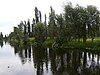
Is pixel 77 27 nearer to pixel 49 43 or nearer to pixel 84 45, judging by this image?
pixel 84 45

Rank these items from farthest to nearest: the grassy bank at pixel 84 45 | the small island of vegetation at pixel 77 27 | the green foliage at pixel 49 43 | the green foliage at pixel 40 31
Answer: the green foliage at pixel 40 31 < the green foliage at pixel 49 43 < the small island of vegetation at pixel 77 27 < the grassy bank at pixel 84 45

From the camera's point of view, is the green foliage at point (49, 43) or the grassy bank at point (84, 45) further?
the green foliage at point (49, 43)

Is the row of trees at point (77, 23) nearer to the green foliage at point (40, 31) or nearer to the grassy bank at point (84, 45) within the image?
the grassy bank at point (84, 45)

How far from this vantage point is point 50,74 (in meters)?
39.5

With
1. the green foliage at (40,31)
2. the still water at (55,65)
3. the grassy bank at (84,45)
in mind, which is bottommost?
the still water at (55,65)

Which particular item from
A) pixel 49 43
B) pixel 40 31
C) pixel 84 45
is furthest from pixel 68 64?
pixel 40 31

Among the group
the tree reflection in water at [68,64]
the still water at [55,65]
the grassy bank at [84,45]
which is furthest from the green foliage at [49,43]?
the still water at [55,65]

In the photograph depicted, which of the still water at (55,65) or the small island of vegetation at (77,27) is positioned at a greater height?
the small island of vegetation at (77,27)

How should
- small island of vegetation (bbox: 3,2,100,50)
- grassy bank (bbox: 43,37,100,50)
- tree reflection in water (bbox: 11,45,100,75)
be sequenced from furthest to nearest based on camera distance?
small island of vegetation (bbox: 3,2,100,50), grassy bank (bbox: 43,37,100,50), tree reflection in water (bbox: 11,45,100,75)

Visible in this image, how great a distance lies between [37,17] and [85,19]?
199 feet

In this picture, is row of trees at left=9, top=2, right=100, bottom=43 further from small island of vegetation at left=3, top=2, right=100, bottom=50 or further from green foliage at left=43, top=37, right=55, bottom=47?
green foliage at left=43, top=37, right=55, bottom=47

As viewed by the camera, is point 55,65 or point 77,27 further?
point 77,27

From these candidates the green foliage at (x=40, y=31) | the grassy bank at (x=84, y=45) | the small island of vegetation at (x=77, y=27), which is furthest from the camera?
the green foliage at (x=40, y=31)

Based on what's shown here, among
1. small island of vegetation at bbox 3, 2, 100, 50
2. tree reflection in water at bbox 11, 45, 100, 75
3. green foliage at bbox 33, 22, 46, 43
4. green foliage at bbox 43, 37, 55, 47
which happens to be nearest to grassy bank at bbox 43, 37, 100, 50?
small island of vegetation at bbox 3, 2, 100, 50
